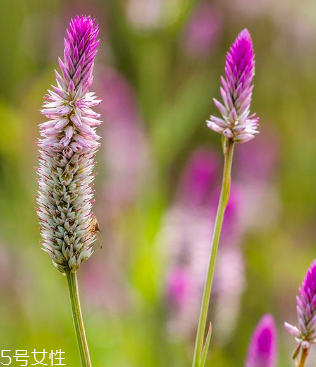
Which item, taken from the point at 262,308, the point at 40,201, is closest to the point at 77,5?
the point at 262,308

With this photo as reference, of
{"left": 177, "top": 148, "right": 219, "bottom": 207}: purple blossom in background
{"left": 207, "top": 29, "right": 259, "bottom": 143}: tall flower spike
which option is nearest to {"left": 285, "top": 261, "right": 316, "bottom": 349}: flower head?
{"left": 207, "top": 29, "right": 259, "bottom": 143}: tall flower spike

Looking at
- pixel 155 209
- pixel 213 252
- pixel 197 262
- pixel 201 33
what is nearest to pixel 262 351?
pixel 213 252

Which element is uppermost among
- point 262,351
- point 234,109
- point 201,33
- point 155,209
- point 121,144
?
point 201,33

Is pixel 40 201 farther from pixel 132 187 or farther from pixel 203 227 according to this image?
pixel 132 187

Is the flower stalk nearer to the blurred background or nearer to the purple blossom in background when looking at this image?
the blurred background

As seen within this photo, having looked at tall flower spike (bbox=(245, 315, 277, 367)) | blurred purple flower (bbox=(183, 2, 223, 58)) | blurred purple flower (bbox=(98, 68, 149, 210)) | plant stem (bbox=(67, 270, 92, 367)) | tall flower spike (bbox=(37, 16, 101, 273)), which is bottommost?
tall flower spike (bbox=(245, 315, 277, 367))

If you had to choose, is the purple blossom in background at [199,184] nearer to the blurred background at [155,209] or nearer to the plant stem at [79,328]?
the blurred background at [155,209]

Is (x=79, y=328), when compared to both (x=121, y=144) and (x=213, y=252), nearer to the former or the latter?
(x=213, y=252)
